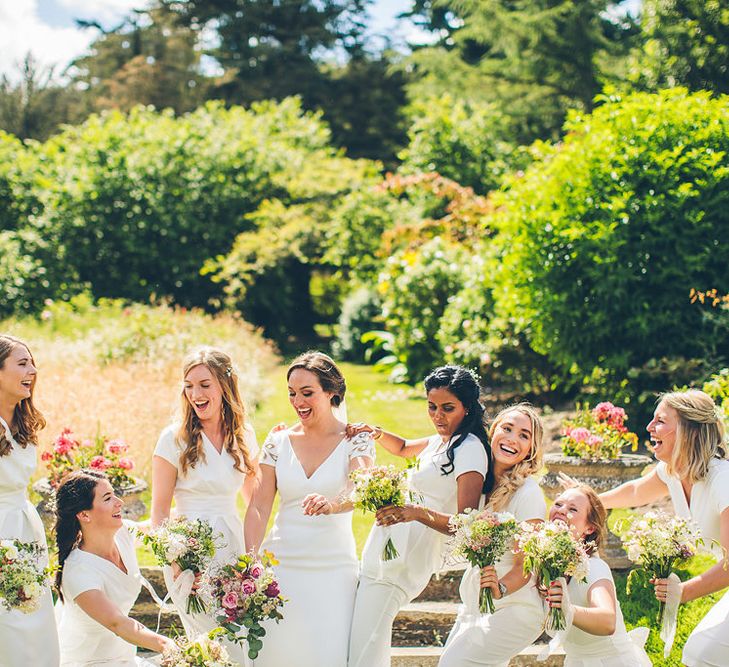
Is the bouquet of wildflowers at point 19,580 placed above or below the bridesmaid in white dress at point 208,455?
below

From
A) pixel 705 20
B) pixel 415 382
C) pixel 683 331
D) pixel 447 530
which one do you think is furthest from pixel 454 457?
pixel 705 20

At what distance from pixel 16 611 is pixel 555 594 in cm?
257

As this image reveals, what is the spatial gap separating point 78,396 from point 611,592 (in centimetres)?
722

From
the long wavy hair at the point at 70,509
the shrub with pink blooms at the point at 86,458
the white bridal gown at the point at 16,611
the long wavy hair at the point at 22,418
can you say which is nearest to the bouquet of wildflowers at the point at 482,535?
the long wavy hair at the point at 70,509

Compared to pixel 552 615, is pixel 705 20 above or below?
above

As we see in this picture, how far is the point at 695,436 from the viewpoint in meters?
4.37

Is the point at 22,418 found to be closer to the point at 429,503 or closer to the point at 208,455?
the point at 208,455

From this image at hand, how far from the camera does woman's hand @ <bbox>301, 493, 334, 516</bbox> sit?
4.33 meters

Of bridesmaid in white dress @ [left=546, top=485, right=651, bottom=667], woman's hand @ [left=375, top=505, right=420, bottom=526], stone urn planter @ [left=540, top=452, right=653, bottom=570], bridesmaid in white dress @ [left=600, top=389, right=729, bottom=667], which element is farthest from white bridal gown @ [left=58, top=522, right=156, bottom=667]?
stone urn planter @ [left=540, top=452, right=653, bottom=570]

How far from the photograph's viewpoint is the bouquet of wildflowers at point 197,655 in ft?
12.1

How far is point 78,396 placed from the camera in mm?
9812

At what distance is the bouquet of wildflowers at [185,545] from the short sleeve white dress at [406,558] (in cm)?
88

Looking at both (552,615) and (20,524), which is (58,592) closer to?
(20,524)

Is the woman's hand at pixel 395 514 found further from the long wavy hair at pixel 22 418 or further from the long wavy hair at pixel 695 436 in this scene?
the long wavy hair at pixel 22 418
